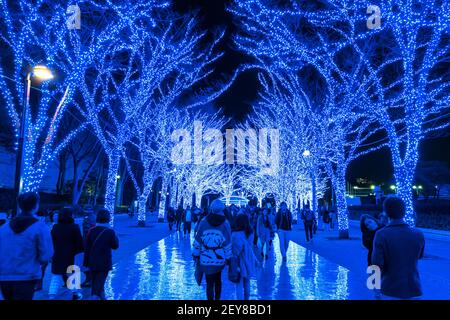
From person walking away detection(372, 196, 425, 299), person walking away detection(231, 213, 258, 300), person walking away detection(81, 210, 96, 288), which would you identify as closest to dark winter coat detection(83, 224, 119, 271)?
person walking away detection(81, 210, 96, 288)

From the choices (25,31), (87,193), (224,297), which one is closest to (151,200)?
(87,193)

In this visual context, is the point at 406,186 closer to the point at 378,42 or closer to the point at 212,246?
the point at 378,42

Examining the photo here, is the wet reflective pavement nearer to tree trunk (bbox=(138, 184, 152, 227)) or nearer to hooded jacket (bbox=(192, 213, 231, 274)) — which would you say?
hooded jacket (bbox=(192, 213, 231, 274))

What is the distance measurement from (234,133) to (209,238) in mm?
46117

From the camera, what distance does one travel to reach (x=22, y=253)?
4410 millimetres

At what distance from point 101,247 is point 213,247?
1.84 metres

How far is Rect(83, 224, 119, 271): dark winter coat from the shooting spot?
21.3 ft

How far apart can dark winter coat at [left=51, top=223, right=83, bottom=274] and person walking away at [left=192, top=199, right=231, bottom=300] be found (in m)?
2.30

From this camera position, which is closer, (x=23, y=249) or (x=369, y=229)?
(x=23, y=249)

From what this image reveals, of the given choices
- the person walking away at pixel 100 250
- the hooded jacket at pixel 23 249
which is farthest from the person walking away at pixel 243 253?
the hooded jacket at pixel 23 249

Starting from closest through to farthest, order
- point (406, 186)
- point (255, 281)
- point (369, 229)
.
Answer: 1. point (369, 229)
2. point (255, 281)
3. point (406, 186)

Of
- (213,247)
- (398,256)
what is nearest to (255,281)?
(213,247)

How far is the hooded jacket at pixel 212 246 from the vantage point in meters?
5.93
